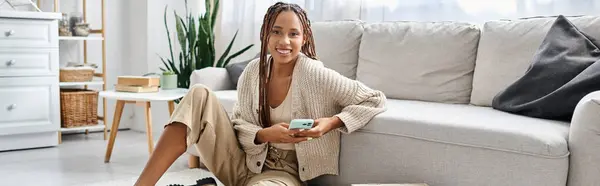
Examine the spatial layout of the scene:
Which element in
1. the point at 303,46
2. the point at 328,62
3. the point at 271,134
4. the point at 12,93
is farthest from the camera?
the point at 12,93

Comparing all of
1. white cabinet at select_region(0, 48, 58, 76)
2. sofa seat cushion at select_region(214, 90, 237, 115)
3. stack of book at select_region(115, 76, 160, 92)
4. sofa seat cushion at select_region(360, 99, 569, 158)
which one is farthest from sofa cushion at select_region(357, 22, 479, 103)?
white cabinet at select_region(0, 48, 58, 76)

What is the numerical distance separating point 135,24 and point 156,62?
32cm

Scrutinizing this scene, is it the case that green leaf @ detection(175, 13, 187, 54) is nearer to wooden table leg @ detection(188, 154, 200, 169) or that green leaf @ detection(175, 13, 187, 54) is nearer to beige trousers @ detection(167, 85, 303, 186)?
wooden table leg @ detection(188, 154, 200, 169)

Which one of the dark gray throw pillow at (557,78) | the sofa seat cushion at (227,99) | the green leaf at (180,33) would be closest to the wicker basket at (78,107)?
the green leaf at (180,33)

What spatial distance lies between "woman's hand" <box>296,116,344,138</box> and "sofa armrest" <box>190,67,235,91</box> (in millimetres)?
1267

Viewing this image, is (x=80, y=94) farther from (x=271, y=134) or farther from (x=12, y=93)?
(x=271, y=134)

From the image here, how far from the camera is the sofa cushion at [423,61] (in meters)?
2.66

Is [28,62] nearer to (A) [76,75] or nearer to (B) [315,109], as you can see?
(A) [76,75]

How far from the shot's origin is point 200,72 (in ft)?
10.2

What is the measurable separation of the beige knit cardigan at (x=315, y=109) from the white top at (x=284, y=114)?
3cm

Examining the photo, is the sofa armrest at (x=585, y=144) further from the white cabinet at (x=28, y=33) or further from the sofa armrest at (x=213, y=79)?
the white cabinet at (x=28, y=33)

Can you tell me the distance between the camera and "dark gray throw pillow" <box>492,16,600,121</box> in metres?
1.98

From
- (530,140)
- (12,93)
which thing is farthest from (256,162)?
(12,93)

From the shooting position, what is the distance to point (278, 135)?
191 centimetres
